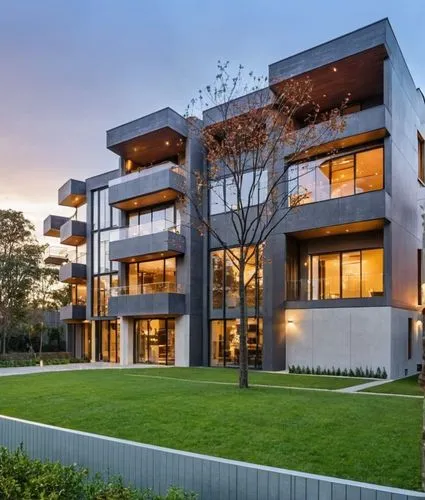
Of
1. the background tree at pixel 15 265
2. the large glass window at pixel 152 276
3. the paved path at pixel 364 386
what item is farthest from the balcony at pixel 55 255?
the paved path at pixel 364 386

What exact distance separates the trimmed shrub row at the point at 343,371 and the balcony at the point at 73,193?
65.9 feet

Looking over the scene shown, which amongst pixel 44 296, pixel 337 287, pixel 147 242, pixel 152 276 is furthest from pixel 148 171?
pixel 44 296

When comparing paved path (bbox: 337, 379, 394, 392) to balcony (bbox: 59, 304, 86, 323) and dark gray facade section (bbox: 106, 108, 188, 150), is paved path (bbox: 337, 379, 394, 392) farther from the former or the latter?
balcony (bbox: 59, 304, 86, 323)

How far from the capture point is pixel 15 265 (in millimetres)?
33188

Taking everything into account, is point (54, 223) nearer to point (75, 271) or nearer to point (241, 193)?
point (75, 271)

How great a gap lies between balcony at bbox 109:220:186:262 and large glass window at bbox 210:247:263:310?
2.04m

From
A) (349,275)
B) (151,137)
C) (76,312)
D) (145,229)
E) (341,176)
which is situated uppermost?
(151,137)

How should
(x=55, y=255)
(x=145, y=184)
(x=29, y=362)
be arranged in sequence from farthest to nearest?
1. (x=55, y=255)
2. (x=29, y=362)
3. (x=145, y=184)

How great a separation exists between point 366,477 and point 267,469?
1706 mm

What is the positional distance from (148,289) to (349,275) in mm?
10733

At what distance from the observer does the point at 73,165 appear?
3288 cm

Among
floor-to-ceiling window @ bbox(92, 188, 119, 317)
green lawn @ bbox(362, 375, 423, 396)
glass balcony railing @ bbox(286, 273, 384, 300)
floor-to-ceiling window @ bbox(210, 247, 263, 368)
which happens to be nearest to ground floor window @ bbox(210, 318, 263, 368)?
floor-to-ceiling window @ bbox(210, 247, 263, 368)

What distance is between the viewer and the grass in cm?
664

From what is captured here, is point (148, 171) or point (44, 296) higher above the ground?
point (148, 171)
